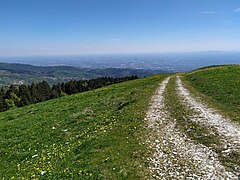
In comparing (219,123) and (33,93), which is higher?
(219,123)

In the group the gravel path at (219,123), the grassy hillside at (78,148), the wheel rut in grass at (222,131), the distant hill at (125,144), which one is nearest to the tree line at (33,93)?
the distant hill at (125,144)

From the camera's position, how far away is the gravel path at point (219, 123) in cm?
1167

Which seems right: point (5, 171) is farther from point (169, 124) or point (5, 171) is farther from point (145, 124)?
point (169, 124)

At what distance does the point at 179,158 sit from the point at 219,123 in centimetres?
641

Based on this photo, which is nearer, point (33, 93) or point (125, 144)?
point (125, 144)

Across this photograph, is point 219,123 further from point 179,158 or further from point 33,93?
point 33,93

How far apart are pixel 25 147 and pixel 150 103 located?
13935 millimetres

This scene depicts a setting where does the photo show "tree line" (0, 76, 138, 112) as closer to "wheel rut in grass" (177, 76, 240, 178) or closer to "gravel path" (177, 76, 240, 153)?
"gravel path" (177, 76, 240, 153)

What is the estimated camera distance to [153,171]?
375 inches

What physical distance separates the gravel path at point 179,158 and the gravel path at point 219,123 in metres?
1.72

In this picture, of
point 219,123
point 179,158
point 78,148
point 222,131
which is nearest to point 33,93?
point 78,148

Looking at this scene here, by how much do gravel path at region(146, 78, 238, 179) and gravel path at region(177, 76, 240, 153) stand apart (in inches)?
67.8

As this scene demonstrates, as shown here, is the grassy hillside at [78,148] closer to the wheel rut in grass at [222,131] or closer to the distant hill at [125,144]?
the distant hill at [125,144]

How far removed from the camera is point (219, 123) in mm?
15039
